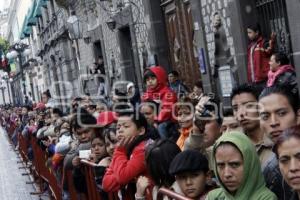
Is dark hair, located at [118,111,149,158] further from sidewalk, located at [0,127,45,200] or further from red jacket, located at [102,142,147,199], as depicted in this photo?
sidewalk, located at [0,127,45,200]

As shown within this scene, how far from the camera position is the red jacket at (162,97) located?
7.30m

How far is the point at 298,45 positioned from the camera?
8.13m

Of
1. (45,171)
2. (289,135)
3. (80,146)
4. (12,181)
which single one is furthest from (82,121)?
(12,181)

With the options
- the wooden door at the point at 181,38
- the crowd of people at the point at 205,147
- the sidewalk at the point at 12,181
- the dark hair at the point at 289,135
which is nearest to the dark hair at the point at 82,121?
the crowd of people at the point at 205,147

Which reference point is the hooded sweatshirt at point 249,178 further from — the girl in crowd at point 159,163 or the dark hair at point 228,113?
the dark hair at point 228,113

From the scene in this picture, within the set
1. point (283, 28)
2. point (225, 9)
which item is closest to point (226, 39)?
point (225, 9)

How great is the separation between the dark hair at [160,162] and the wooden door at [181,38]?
846 cm

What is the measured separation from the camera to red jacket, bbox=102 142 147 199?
15.7ft

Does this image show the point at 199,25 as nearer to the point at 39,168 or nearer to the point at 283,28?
the point at 283,28

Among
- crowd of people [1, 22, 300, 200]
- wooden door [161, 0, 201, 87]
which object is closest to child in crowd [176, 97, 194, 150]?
crowd of people [1, 22, 300, 200]

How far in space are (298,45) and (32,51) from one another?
41.5 metres

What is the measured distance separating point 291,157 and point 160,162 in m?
1.48

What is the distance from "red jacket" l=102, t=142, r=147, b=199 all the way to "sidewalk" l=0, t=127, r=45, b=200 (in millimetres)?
6412

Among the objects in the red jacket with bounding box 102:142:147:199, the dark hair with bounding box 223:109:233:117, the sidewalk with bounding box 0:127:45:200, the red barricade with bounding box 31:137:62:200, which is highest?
the dark hair with bounding box 223:109:233:117
